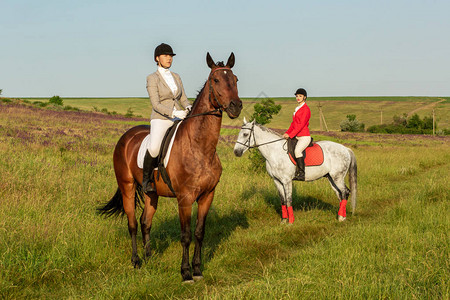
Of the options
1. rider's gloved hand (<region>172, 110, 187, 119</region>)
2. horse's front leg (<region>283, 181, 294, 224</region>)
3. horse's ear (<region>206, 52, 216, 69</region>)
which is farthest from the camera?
horse's front leg (<region>283, 181, 294, 224</region>)

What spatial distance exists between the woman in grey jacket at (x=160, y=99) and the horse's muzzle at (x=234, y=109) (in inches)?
47.1

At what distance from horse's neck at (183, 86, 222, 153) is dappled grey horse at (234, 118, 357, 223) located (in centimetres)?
402

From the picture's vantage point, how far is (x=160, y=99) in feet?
17.5

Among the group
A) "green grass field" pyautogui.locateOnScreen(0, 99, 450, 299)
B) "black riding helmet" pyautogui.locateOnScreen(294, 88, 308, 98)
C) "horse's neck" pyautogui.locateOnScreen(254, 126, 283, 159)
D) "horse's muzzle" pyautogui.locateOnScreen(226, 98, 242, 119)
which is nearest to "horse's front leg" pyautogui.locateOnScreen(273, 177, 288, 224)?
"green grass field" pyautogui.locateOnScreen(0, 99, 450, 299)

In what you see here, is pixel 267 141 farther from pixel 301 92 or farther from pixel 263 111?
pixel 263 111

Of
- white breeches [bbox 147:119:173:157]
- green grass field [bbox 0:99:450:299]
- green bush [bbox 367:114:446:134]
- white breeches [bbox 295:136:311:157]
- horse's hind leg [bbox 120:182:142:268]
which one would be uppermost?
white breeches [bbox 147:119:173:157]

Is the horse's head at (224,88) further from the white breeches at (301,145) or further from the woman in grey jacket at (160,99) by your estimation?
the white breeches at (301,145)

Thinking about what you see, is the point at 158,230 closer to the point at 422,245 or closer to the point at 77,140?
the point at 422,245

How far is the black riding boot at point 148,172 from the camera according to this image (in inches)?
207

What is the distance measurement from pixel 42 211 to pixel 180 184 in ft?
11.5

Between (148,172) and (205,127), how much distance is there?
124cm

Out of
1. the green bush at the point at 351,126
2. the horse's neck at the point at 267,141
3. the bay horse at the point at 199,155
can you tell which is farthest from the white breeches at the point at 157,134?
the green bush at the point at 351,126

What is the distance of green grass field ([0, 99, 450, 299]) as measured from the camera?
4086 mm

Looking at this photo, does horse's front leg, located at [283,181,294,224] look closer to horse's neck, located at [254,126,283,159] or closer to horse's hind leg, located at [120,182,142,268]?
horse's neck, located at [254,126,283,159]
